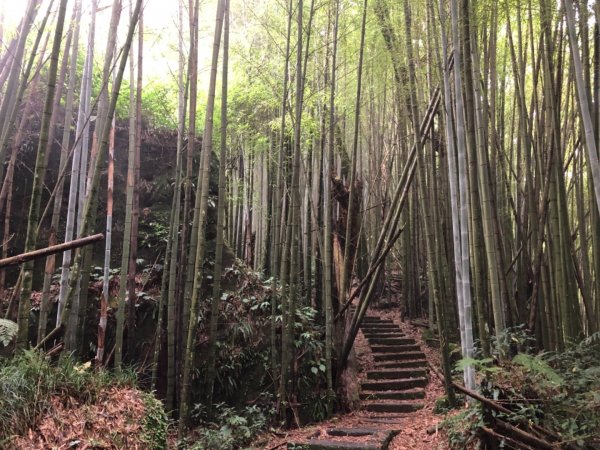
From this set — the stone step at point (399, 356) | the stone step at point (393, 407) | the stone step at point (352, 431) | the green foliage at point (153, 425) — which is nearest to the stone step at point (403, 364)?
the stone step at point (399, 356)

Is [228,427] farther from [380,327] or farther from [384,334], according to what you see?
[380,327]

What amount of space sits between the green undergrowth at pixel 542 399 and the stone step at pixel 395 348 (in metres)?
3.75

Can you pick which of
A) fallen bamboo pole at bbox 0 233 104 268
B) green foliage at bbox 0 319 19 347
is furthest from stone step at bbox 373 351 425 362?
fallen bamboo pole at bbox 0 233 104 268

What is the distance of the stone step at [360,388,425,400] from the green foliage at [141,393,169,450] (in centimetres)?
297

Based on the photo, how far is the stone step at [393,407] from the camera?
4.77m

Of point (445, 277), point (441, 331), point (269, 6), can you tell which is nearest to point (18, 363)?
point (441, 331)

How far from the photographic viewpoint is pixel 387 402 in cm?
498

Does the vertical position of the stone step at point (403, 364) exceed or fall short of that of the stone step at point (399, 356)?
it falls short

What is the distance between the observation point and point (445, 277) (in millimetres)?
4441

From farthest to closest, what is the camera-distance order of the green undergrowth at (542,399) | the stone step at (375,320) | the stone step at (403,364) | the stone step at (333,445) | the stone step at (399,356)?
the stone step at (375,320) → the stone step at (399,356) → the stone step at (403,364) → the stone step at (333,445) → the green undergrowth at (542,399)

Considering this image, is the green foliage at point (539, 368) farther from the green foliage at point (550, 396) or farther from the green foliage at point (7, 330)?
the green foliage at point (7, 330)

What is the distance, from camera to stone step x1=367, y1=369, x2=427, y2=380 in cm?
564

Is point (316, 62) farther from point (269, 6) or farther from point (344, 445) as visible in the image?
point (344, 445)

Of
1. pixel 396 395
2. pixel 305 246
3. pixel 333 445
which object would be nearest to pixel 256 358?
pixel 333 445
